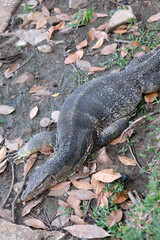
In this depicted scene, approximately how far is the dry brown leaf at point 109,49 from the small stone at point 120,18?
42 centimetres

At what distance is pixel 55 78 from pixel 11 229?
2845 millimetres

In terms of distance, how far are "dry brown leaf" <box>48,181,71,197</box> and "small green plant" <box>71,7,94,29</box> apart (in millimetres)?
3375

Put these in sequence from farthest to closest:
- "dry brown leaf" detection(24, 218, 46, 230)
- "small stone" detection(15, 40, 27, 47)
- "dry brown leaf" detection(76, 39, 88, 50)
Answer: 1. "small stone" detection(15, 40, 27, 47)
2. "dry brown leaf" detection(76, 39, 88, 50)
3. "dry brown leaf" detection(24, 218, 46, 230)

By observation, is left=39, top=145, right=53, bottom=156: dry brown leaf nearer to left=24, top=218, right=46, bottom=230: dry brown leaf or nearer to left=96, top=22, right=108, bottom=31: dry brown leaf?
left=24, top=218, right=46, bottom=230: dry brown leaf

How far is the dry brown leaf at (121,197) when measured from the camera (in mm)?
3312

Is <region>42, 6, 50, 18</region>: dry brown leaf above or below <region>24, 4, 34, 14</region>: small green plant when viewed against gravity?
below

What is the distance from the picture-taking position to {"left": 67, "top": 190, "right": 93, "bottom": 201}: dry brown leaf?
3582 millimetres

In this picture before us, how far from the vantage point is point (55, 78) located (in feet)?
18.1

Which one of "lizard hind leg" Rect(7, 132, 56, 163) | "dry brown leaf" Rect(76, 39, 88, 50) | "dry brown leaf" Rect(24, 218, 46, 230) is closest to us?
"dry brown leaf" Rect(24, 218, 46, 230)

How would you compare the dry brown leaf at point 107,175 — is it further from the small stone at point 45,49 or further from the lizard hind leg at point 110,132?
the small stone at point 45,49

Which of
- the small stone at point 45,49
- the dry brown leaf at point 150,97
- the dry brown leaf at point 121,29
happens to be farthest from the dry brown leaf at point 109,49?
the dry brown leaf at point 150,97

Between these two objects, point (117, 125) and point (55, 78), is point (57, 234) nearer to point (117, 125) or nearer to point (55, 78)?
point (117, 125)

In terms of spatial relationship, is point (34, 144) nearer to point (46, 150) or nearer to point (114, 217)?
point (46, 150)

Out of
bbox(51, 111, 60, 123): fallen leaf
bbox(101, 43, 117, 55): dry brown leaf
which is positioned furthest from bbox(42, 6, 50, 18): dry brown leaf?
bbox(51, 111, 60, 123): fallen leaf
